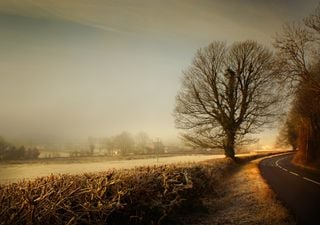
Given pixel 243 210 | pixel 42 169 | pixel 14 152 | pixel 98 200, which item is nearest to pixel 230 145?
pixel 42 169

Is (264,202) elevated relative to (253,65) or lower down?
lower down

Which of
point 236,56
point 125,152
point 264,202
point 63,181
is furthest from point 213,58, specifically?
point 125,152

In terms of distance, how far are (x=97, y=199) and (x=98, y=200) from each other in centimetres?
4

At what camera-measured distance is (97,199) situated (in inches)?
333

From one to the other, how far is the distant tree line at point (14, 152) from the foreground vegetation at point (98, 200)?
15967mm

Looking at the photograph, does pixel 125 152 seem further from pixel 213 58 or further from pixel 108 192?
pixel 108 192

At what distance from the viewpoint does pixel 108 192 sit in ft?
30.1

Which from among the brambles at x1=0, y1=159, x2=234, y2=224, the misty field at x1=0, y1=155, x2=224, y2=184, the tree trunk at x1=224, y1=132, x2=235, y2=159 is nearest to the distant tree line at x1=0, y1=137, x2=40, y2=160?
the misty field at x1=0, y1=155, x2=224, y2=184

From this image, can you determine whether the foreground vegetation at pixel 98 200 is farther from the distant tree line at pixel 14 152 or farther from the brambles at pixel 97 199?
the distant tree line at pixel 14 152

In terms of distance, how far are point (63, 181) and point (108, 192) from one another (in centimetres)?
126

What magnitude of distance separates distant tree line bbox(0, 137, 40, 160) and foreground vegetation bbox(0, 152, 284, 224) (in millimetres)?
15967

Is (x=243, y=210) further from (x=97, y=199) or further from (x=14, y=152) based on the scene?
(x=14, y=152)

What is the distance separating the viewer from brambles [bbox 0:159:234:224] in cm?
713

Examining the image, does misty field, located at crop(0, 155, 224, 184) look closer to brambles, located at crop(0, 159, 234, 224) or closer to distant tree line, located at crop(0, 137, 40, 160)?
distant tree line, located at crop(0, 137, 40, 160)
